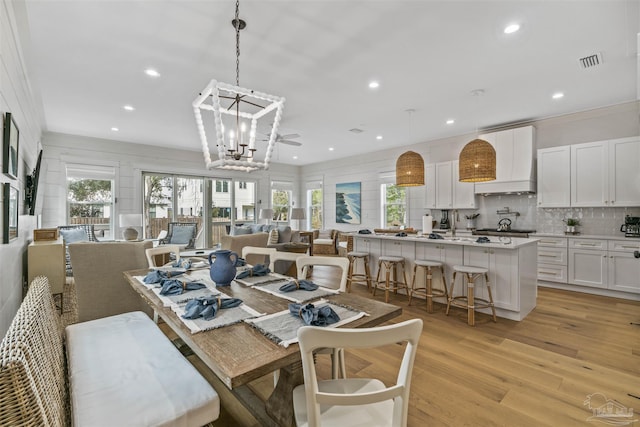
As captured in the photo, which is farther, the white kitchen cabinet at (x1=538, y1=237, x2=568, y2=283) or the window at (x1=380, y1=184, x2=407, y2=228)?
the window at (x1=380, y1=184, x2=407, y2=228)

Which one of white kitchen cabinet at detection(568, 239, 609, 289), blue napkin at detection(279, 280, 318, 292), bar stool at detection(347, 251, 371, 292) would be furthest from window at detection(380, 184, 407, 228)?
blue napkin at detection(279, 280, 318, 292)

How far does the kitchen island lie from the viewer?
328cm

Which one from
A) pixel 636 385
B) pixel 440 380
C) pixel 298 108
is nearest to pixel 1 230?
pixel 440 380

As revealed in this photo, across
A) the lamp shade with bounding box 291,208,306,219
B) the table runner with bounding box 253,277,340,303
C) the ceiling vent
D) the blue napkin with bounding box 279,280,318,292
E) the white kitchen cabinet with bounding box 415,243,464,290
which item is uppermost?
the ceiling vent

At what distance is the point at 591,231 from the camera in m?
4.68

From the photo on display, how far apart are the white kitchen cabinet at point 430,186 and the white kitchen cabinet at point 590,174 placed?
2.27m

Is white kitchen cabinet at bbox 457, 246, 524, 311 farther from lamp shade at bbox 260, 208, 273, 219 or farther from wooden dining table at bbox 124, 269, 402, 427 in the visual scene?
lamp shade at bbox 260, 208, 273, 219

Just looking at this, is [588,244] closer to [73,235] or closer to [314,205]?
[314,205]

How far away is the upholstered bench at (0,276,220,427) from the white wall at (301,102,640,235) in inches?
234

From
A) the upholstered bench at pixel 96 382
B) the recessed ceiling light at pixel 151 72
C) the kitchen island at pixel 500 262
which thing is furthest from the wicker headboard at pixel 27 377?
the kitchen island at pixel 500 262

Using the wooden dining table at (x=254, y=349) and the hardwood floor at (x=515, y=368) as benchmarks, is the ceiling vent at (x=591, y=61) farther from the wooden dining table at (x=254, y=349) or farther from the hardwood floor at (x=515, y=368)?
the wooden dining table at (x=254, y=349)

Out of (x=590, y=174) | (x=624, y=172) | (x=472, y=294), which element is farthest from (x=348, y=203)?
(x=624, y=172)

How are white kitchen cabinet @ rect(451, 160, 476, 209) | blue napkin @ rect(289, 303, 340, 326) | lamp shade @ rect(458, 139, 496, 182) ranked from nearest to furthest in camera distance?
1. blue napkin @ rect(289, 303, 340, 326)
2. lamp shade @ rect(458, 139, 496, 182)
3. white kitchen cabinet @ rect(451, 160, 476, 209)

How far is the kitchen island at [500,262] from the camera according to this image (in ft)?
10.8
